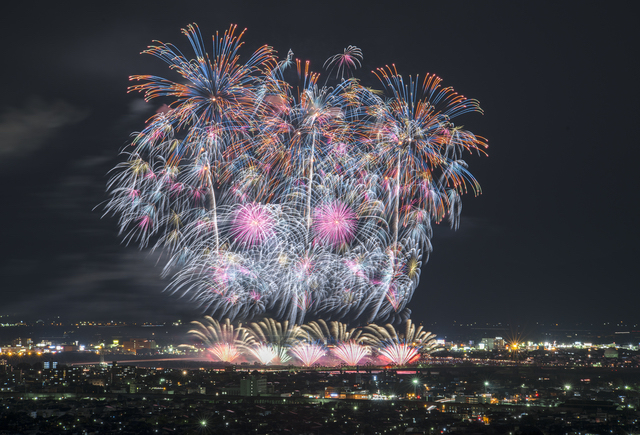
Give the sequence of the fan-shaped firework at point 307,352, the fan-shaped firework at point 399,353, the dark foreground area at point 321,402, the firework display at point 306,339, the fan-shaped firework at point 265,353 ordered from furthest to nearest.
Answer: the fan-shaped firework at point 399,353 < the fan-shaped firework at point 307,352 < the fan-shaped firework at point 265,353 < the firework display at point 306,339 < the dark foreground area at point 321,402

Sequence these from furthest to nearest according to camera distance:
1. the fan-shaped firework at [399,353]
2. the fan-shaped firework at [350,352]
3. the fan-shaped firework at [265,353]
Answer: the fan-shaped firework at [399,353], the fan-shaped firework at [265,353], the fan-shaped firework at [350,352]

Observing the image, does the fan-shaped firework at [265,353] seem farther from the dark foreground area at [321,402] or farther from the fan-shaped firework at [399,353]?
the fan-shaped firework at [399,353]

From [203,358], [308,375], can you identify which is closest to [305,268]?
[308,375]

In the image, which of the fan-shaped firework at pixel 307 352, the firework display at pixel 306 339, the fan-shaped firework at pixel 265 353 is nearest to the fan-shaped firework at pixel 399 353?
the firework display at pixel 306 339

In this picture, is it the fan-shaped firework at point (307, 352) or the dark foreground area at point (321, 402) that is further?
the fan-shaped firework at point (307, 352)

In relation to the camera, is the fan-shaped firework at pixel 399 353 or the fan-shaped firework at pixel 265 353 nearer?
the fan-shaped firework at pixel 265 353

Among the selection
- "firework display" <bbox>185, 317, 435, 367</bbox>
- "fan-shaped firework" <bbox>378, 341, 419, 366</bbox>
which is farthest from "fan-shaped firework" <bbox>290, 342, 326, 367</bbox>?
"fan-shaped firework" <bbox>378, 341, 419, 366</bbox>

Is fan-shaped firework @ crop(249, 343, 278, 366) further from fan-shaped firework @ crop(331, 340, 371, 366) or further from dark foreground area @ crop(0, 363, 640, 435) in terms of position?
fan-shaped firework @ crop(331, 340, 371, 366)

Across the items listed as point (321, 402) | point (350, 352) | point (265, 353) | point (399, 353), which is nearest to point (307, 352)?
point (265, 353)

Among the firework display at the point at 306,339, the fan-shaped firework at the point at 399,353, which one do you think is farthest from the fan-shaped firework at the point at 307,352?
the fan-shaped firework at the point at 399,353

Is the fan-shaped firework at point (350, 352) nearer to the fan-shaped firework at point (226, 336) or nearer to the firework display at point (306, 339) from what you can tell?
the firework display at point (306, 339)

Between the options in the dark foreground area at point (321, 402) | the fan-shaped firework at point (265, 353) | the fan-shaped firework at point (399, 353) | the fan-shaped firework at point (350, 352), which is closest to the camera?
the dark foreground area at point (321, 402)

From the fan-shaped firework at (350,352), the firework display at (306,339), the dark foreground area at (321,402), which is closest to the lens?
the dark foreground area at (321,402)

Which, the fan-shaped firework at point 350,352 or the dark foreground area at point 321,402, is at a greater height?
the fan-shaped firework at point 350,352
